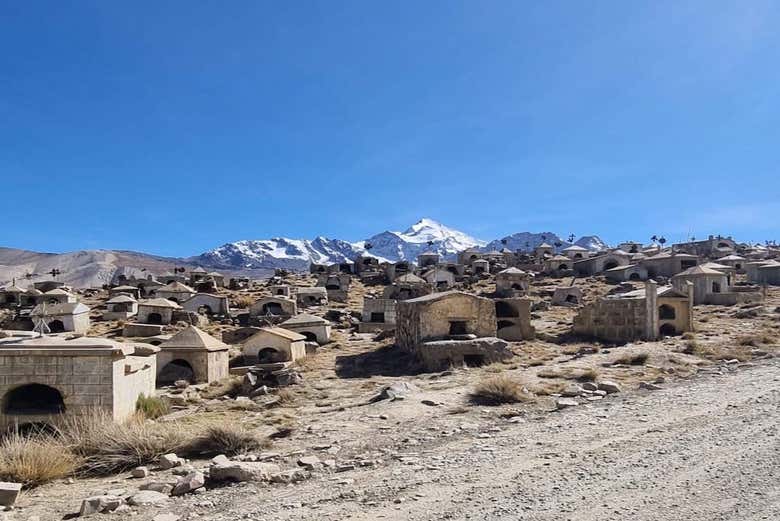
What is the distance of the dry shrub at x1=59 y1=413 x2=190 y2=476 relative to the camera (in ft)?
29.3

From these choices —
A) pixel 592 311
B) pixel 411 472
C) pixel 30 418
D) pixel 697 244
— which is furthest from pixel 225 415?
pixel 697 244

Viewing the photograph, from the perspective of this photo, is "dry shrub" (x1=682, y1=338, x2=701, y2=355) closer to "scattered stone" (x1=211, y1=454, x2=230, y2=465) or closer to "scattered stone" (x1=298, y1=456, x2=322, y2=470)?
"scattered stone" (x1=298, y1=456, x2=322, y2=470)

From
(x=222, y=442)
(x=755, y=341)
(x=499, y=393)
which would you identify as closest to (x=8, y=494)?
(x=222, y=442)

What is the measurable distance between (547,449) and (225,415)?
7721 millimetres

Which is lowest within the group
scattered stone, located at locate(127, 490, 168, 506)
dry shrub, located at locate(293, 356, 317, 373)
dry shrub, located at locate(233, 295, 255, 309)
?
dry shrub, located at locate(293, 356, 317, 373)

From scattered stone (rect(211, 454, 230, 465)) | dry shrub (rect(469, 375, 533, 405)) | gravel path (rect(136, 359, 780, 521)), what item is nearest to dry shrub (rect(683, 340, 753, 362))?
gravel path (rect(136, 359, 780, 521))

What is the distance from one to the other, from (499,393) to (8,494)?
9.62 m

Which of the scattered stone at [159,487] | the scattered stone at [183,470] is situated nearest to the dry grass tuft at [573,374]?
the scattered stone at [183,470]

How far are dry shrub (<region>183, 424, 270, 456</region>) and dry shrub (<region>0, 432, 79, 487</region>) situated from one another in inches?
70.7

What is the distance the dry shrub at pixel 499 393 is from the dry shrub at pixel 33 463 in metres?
8.48

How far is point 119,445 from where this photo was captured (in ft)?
30.3

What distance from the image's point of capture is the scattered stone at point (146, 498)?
720 cm

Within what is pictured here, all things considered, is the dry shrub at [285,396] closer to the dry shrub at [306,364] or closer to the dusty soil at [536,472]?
the dusty soil at [536,472]

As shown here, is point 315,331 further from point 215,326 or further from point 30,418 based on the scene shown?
point 30,418
